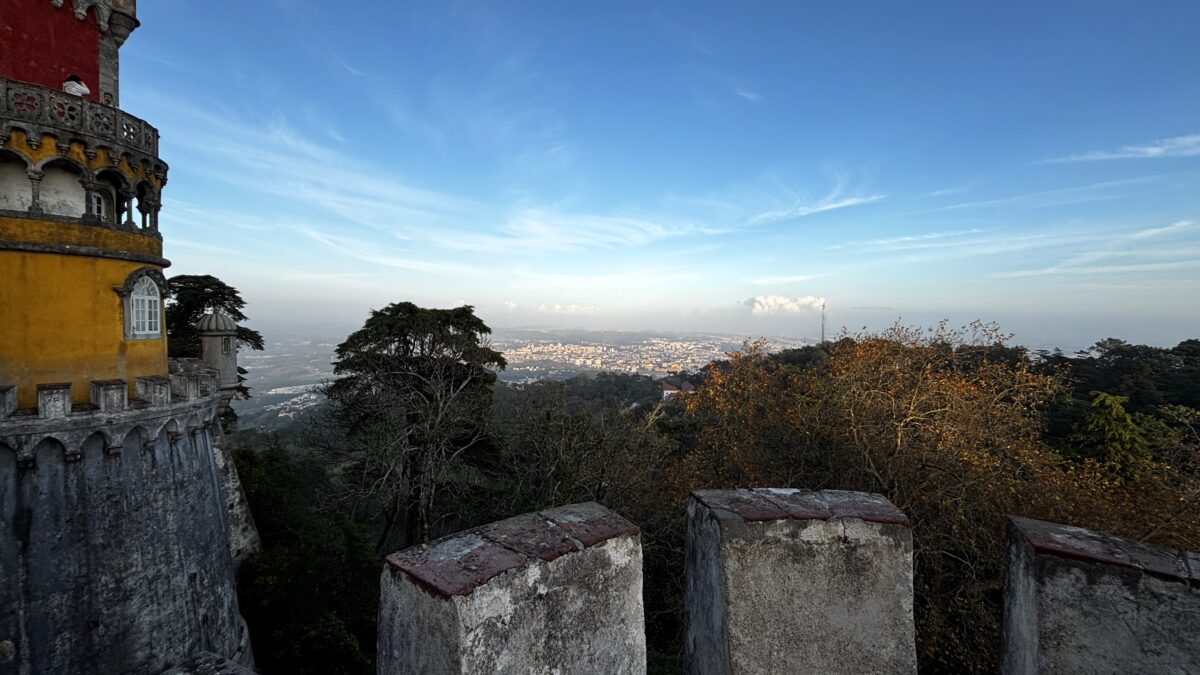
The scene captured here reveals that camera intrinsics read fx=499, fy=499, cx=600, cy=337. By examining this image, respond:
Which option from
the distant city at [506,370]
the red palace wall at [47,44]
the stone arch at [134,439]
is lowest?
the distant city at [506,370]

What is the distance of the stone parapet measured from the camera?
7.39 metres

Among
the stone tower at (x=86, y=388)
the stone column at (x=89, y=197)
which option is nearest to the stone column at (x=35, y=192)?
the stone tower at (x=86, y=388)

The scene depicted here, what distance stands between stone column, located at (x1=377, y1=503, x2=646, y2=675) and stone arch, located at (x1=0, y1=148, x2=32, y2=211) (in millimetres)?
10217

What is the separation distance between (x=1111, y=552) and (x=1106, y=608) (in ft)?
0.84

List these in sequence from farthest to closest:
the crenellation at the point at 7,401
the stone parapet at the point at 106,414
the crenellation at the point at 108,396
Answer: the crenellation at the point at 108,396 < the stone parapet at the point at 106,414 < the crenellation at the point at 7,401

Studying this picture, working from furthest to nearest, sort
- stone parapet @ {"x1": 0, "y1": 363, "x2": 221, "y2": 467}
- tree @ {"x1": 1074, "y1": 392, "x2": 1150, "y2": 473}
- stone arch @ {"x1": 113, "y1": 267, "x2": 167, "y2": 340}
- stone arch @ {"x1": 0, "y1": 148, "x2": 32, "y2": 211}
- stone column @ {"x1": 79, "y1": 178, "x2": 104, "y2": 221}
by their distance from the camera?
tree @ {"x1": 1074, "y1": 392, "x2": 1150, "y2": 473} < stone arch @ {"x1": 113, "y1": 267, "x2": 167, "y2": 340} < stone column @ {"x1": 79, "y1": 178, "x2": 104, "y2": 221} < stone arch @ {"x1": 0, "y1": 148, "x2": 32, "y2": 211} < stone parapet @ {"x1": 0, "y1": 363, "x2": 221, "y2": 467}

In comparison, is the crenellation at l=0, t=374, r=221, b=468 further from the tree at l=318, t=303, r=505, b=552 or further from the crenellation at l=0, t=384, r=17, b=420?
the tree at l=318, t=303, r=505, b=552

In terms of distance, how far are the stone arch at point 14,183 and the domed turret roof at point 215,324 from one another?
517 cm

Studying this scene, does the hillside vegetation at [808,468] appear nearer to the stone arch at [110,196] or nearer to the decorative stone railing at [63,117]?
the stone arch at [110,196]

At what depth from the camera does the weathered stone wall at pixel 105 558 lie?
24.1ft

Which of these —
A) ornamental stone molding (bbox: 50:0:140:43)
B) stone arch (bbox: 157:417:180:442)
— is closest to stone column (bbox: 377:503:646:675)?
stone arch (bbox: 157:417:180:442)

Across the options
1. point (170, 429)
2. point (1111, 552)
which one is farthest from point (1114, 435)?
point (170, 429)

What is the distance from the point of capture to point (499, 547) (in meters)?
2.27

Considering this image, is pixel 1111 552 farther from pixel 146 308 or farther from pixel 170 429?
pixel 146 308
